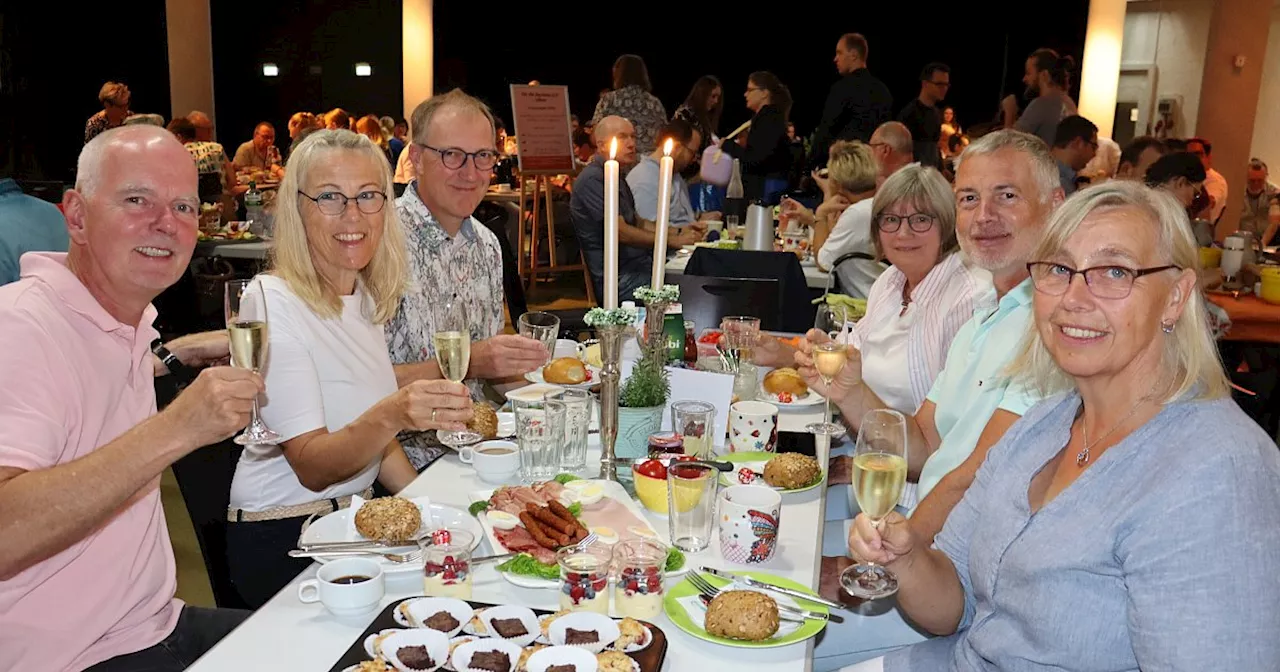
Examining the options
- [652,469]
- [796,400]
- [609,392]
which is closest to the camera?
[652,469]


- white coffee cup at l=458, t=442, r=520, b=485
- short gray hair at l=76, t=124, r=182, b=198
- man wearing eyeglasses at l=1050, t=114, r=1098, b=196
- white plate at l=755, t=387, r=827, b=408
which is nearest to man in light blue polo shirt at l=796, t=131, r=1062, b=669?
white plate at l=755, t=387, r=827, b=408

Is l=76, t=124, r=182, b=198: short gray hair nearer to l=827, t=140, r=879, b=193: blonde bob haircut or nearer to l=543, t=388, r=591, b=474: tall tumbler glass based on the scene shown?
l=543, t=388, r=591, b=474: tall tumbler glass

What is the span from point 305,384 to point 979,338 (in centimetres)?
154

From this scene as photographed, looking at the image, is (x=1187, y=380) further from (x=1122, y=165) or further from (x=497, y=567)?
(x=1122, y=165)

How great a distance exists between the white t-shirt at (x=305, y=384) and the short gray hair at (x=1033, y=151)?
1688mm

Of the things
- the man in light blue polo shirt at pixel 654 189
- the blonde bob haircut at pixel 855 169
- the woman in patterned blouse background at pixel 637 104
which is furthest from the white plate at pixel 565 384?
the woman in patterned blouse background at pixel 637 104

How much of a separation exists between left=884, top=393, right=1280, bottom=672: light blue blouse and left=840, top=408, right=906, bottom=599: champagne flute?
184 millimetres

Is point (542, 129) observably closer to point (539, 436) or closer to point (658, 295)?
point (658, 295)

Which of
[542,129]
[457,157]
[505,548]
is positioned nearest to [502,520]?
[505,548]

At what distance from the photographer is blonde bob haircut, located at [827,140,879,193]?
5.33 metres

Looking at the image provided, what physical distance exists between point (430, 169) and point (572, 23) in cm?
1318

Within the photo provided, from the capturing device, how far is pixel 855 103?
783 cm

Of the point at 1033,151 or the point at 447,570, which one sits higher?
the point at 1033,151

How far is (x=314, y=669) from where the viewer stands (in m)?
1.31
